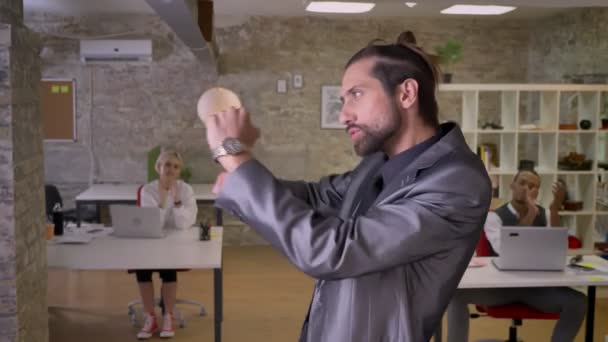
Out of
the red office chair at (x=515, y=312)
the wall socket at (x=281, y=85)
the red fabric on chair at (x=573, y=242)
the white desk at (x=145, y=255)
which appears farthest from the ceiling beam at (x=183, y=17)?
A: the red fabric on chair at (x=573, y=242)

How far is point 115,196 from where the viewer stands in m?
7.67

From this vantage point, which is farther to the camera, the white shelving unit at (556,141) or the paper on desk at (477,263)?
the white shelving unit at (556,141)

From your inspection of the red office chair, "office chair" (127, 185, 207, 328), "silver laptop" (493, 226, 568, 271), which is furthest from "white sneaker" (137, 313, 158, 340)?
"silver laptop" (493, 226, 568, 271)

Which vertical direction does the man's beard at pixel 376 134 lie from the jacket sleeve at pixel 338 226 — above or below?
above

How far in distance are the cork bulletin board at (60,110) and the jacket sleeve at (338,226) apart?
8.08 metres

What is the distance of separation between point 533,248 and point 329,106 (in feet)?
16.9

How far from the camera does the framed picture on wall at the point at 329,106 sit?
9.05 meters

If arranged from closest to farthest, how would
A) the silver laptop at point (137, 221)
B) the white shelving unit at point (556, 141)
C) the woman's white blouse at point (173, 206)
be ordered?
the silver laptop at point (137, 221)
the woman's white blouse at point (173, 206)
the white shelving unit at point (556, 141)

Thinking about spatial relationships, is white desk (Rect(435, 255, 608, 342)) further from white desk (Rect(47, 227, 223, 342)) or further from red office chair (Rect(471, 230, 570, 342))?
white desk (Rect(47, 227, 223, 342))

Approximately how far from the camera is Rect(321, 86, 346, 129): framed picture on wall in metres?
9.05

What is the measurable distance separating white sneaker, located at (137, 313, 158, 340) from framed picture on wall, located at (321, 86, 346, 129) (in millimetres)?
4312

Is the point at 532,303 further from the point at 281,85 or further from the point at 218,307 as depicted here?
the point at 281,85

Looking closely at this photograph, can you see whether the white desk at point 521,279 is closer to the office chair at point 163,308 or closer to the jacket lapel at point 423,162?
the office chair at point 163,308

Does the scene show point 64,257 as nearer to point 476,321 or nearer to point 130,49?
point 476,321
